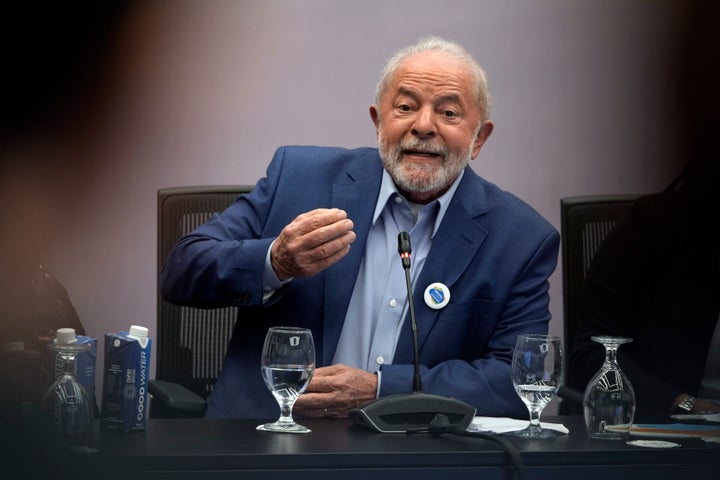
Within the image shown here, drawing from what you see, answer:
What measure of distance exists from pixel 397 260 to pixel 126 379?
29.2 inches

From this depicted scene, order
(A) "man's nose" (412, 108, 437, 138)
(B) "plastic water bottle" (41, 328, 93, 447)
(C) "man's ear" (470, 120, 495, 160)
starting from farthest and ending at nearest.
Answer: (C) "man's ear" (470, 120, 495, 160), (A) "man's nose" (412, 108, 437, 138), (B) "plastic water bottle" (41, 328, 93, 447)

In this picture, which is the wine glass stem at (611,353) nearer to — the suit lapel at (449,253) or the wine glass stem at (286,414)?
the wine glass stem at (286,414)

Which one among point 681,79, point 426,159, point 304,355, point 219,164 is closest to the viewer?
point 681,79

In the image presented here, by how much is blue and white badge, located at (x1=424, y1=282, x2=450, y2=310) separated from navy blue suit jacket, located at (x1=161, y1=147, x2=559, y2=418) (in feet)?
0.04

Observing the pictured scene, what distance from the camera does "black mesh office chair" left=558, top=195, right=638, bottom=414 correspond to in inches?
72.1

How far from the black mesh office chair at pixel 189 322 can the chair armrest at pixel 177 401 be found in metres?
0.28

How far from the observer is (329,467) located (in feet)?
2.48

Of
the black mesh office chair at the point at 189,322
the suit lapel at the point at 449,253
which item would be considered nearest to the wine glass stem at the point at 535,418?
the suit lapel at the point at 449,253

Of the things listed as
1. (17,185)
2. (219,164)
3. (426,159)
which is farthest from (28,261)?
(219,164)

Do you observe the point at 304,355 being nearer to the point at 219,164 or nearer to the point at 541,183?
the point at 219,164

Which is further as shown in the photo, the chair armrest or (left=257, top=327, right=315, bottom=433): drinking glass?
the chair armrest

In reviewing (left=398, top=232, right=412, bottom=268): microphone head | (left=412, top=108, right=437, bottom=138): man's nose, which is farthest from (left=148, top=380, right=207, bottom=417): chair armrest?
(left=412, top=108, right=437, bottom=138): man's nose

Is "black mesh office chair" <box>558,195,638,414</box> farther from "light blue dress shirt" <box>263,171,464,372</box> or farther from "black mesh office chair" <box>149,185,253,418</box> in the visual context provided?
"black mesh office chair" <box>149,185,253,418</box>

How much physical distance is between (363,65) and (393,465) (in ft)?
5.01
